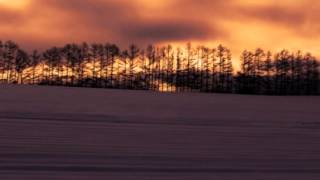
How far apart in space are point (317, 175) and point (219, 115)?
498 centimetres

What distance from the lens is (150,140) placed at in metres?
6.86

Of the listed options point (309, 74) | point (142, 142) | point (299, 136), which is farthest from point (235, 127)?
point (309, 74)

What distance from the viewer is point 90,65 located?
20.9m

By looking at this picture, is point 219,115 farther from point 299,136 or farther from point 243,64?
point 243,64

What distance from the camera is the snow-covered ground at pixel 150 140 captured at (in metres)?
5.16

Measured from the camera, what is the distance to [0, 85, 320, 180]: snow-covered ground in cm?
516

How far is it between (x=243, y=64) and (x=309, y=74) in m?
2.16

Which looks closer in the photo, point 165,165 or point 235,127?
point 165,165

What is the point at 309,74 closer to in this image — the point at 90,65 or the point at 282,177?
the point at 90,65

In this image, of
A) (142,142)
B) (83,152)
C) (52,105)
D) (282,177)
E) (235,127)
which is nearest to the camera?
(282,177)

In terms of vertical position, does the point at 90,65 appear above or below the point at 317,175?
above

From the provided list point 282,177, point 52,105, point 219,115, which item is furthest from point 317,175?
point 52,105

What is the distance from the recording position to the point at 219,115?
403 inches

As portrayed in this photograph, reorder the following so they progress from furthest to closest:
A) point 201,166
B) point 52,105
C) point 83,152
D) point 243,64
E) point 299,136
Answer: point 243,64
point 52,105
point 299,136
point 83,152
point 201,166
